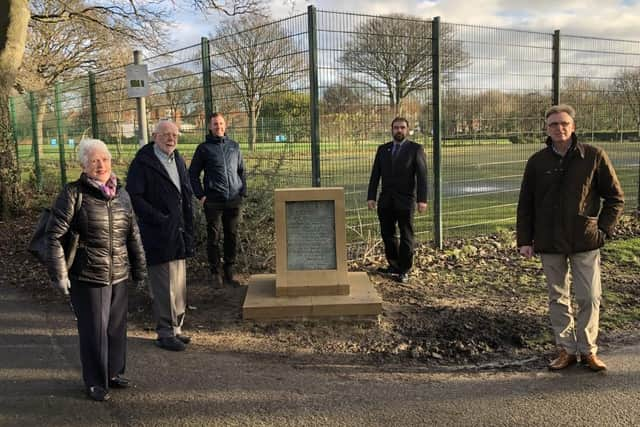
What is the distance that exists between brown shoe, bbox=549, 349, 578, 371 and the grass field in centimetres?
361

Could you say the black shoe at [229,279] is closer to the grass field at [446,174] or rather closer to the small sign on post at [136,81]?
the grass field at [446,174]

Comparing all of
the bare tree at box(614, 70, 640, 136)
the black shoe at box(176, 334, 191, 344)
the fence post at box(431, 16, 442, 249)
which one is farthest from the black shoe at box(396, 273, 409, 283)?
the bare tree at box(614, 70, 640, 136)

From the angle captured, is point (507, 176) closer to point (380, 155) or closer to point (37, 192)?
point (380, 155)

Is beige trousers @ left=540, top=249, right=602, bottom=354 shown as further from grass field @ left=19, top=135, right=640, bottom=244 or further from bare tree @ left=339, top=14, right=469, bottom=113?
bare tree @ left=339, top=14, right=469, bottom=113

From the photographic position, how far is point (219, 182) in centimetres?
643

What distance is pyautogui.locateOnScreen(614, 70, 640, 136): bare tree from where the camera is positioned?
10.8 m

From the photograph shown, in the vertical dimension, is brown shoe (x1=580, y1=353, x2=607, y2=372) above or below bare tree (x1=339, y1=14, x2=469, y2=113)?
below

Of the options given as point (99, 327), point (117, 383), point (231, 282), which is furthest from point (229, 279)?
point (99, 327)

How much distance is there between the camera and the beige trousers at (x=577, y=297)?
4359 mm

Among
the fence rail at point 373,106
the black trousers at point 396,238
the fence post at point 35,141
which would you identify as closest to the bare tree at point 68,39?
the fence post at point 35,141

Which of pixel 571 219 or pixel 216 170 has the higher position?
pixel 216 170

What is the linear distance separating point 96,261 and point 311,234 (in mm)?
2537

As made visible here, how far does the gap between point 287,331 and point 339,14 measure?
12.9 feet

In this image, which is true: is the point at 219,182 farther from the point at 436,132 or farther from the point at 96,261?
the point at 436,132
